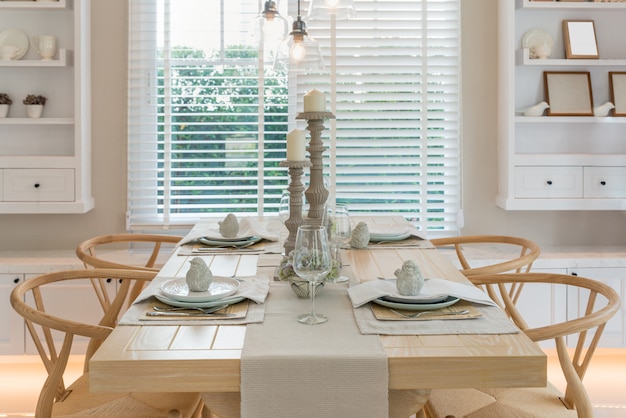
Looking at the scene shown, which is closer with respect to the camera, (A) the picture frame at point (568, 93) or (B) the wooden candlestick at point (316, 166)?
(B) the wooden candlestick at point (316, 166)

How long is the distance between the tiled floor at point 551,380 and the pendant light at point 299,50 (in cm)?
199

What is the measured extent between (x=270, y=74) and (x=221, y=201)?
75 cm

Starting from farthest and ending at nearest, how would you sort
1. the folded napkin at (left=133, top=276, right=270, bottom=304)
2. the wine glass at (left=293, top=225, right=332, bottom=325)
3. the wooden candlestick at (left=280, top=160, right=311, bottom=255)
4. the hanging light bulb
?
the hanging light bulb → the wooden candlestick at (left=280, top=160, right=311, bottom=255) → the folded napkin at (left=133, top=276, right=270, bottom=304) → the wine glass at (left=293, top=225, right=332, bottom=325)

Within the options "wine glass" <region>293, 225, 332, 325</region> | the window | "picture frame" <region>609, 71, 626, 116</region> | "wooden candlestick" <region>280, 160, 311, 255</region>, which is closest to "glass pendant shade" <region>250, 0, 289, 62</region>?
"wooden candlestick" <region>280, 160, 311, 255</region>

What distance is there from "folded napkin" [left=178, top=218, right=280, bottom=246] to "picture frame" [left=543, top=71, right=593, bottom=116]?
1.84 metres

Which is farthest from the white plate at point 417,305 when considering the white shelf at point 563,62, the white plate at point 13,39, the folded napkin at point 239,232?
the white plate at point 13,39

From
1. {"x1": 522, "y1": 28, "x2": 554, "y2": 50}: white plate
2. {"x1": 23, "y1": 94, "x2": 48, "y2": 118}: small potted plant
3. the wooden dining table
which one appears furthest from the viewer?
{"x1": 522, "y1": 28, "x2": 554, "y2": 50}: white plate

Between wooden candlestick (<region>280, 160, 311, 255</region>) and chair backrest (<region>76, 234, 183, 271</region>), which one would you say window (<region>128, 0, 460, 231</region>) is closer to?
chair backrest (<region>76, 234, 183, 271</region>)

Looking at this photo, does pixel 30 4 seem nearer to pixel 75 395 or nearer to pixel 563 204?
pixel 75 395

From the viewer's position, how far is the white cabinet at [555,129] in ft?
13.2

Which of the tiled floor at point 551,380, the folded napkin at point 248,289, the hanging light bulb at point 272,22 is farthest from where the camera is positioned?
the tiled floor at point 551,380

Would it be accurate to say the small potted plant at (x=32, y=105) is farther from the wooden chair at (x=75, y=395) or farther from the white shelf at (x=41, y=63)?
the wooden chair at (x=75, y=395)

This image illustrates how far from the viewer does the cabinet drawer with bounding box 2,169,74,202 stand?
3.97 metres

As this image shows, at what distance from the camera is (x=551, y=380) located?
3814 millimetres
